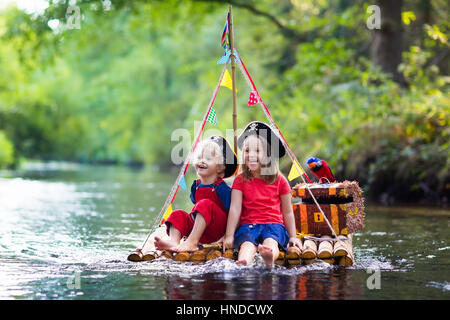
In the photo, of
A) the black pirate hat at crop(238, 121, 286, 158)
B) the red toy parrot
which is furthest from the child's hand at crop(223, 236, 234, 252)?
the red toy parrot

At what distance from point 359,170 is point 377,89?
2008 mm

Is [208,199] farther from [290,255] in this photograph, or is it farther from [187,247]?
[290,255]

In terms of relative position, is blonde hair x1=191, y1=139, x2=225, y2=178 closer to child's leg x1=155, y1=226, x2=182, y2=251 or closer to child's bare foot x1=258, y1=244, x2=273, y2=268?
child's leg x1=155, y1=226, x2=182, y2=251

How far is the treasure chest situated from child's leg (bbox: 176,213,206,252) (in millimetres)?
1320

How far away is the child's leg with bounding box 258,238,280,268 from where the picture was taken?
545 centimetres

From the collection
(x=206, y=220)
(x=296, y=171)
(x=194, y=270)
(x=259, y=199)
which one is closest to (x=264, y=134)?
(x=259, y=199)

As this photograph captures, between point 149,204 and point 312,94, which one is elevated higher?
point 312,94

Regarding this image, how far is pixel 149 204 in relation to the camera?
13.6 m

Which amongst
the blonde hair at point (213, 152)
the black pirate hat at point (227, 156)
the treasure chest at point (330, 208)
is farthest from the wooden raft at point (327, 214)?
the blonde hair at point (213, 152)

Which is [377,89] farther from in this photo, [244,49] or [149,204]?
[244,49]

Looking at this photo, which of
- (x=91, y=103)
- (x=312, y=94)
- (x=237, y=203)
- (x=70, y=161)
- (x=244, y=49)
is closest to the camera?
(x=237, y=203)

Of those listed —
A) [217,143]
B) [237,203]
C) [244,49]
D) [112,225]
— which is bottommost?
[112,225]
